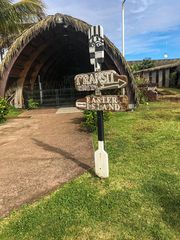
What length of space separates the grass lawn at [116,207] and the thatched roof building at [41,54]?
6.72 metres

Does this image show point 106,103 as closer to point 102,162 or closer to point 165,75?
point 102,162

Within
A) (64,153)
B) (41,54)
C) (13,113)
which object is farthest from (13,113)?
(64,153)

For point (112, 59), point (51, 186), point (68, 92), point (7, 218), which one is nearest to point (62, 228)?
point (7, 218)

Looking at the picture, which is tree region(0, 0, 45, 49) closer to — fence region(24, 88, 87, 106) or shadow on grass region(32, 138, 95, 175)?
fence region(24, 88, 87, 106)

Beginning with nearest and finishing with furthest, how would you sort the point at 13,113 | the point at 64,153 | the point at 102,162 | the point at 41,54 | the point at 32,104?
the point at 102,162
the point at 64,153
the point at 13,113
the point at 32,104
the point at 41,54

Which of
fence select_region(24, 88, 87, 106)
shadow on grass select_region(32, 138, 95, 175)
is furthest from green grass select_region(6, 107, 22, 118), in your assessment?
shadow on grass select_region(32, 138, 95, 175)

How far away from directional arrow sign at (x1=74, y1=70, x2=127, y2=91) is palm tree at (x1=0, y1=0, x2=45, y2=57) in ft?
35.7

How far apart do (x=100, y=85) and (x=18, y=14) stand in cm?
1286

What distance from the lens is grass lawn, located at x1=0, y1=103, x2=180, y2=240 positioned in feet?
10.4

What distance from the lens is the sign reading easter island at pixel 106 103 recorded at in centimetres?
401

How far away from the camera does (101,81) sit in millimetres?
4273

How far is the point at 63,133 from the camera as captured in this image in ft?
28.0

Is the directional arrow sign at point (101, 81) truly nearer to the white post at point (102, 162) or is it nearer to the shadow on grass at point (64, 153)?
the white post at point (102, 162)

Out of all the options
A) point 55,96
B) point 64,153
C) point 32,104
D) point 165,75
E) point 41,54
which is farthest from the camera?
point 165,75
